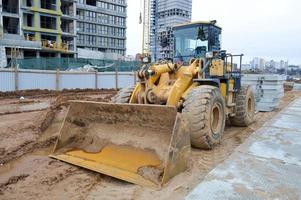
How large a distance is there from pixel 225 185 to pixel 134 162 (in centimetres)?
133

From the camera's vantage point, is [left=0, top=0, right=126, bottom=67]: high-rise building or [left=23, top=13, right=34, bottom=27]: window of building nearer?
[left=0, top=0, right=126, bottom=67]: high-rise building

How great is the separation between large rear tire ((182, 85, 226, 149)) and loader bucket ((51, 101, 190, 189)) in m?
0.66

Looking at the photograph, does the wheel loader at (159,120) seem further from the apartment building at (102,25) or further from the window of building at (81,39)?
the window of building at (81,39)

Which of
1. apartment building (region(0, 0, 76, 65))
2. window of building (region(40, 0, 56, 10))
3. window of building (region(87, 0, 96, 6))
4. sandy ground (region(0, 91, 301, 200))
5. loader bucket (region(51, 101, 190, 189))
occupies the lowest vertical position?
sandy ground (region(0, 91, 301, 200))

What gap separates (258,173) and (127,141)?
6.75 feet

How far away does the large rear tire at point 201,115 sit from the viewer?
5.23m

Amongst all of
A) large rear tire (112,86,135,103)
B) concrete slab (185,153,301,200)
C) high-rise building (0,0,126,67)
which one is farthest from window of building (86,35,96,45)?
concrete slab (185,153,301,200)

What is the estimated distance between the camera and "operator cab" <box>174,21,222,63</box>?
22.7ft

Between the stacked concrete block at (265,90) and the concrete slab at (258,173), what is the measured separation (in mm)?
5587

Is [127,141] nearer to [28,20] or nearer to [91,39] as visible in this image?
[28,20]

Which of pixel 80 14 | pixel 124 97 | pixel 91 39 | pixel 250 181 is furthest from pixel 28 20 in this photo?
pixel 250 181

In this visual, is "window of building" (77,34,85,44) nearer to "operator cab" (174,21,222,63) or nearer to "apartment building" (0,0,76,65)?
"apartment building" (0,0,76,65)

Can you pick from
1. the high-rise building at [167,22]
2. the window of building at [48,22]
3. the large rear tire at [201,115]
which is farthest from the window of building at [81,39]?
the large rear tire at [201,115]

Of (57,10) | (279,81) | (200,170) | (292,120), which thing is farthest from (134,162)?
(57,10)
